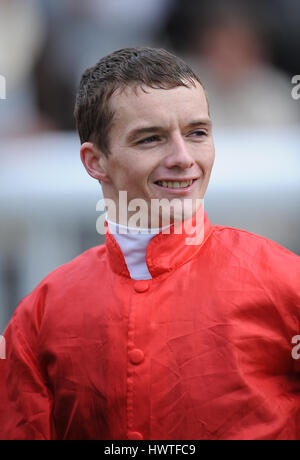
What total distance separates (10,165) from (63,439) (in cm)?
253

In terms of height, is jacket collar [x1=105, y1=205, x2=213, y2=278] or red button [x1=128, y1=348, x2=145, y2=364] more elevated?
jacket collar [x1=105, y1=205, x2=213, y2=278]

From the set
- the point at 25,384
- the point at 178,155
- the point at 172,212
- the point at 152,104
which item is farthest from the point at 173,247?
the point at 25,384

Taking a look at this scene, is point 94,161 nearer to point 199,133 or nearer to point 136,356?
point 199,133

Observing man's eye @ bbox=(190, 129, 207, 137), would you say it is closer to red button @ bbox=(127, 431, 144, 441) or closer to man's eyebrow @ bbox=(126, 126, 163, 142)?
man's eyebrow @ bbox=(126, 126, 163, 142)

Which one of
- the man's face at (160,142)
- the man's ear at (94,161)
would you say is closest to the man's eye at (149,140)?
the man's face at (160,142)

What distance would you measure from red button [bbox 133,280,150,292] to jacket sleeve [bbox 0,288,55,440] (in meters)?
0.28

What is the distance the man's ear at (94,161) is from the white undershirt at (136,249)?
5.6 inches

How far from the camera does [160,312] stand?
129 centimetres

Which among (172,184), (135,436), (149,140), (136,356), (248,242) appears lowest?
(135,436)

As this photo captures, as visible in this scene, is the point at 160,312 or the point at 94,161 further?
the point at 94,161

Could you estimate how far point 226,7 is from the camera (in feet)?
12.0

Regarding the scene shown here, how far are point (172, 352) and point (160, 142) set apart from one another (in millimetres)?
482

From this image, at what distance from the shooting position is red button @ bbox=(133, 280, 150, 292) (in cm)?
132

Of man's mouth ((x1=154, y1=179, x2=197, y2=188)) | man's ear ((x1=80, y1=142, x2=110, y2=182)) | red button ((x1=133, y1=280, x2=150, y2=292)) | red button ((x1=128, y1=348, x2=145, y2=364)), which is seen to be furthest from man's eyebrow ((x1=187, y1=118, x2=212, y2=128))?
red button ((x1=128, y1=348, x2=145, y2=364))
